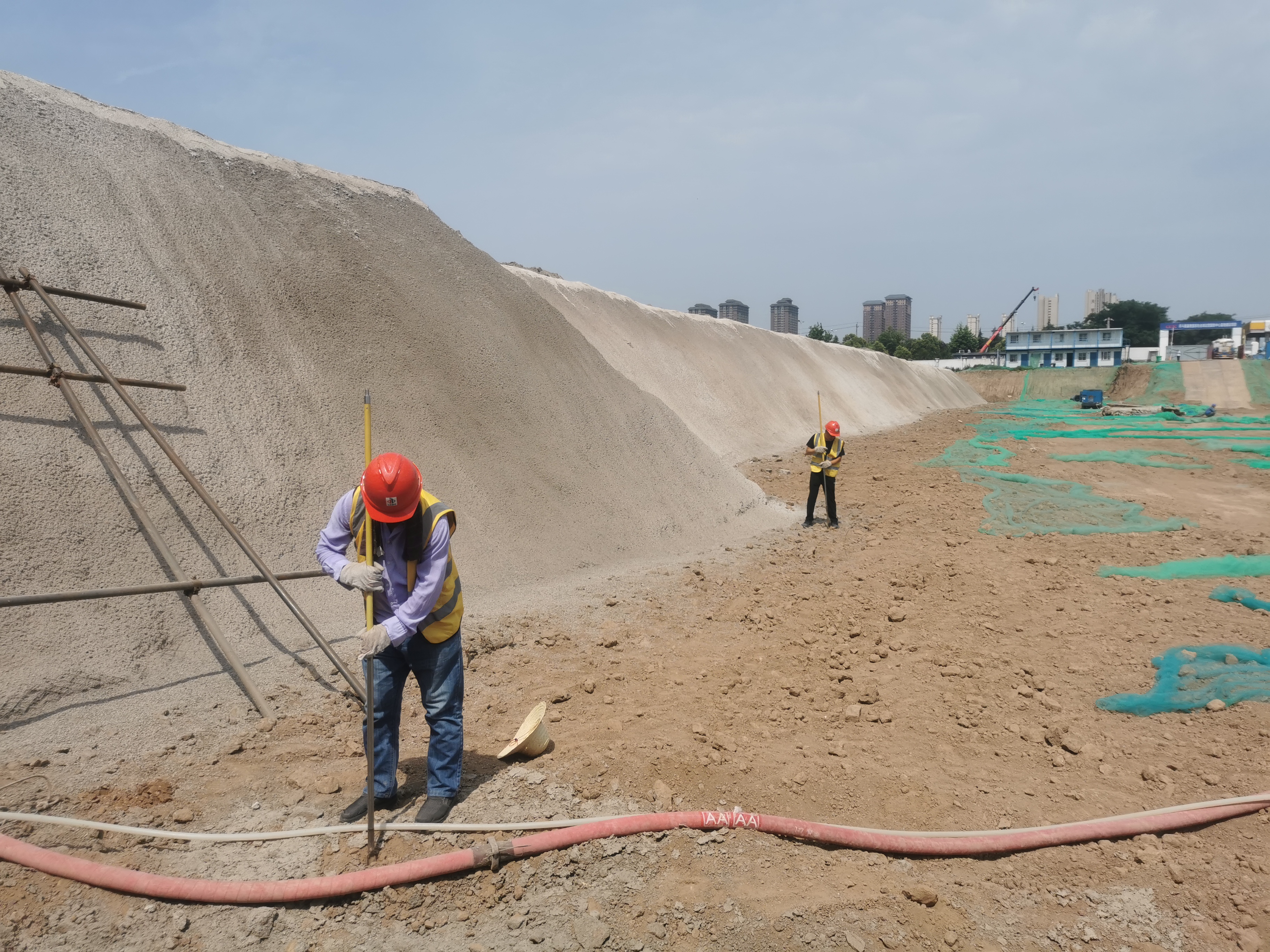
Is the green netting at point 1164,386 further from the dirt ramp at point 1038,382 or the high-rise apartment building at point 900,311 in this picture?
the high-rise apartment building at point 900,311

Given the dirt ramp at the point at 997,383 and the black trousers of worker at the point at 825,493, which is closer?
the black trousers of worker at the point at 825,493

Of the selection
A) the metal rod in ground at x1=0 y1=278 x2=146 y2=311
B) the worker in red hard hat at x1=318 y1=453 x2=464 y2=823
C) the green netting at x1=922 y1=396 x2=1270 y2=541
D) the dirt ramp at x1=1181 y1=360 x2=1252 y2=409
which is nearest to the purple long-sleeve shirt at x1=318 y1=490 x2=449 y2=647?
the worker in red hard hat at x1=318 y1=453 x2=464 y2=823

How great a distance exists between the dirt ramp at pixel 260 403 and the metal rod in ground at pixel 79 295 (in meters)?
0.09

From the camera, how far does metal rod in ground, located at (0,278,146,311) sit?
6.01 m

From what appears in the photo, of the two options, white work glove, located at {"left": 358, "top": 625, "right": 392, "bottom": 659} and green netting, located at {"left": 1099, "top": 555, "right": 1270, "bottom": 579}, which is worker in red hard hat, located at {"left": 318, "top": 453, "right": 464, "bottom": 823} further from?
green netting, located at {"left": 1099, "top": 555, "right": 1270, "bottom": 579}

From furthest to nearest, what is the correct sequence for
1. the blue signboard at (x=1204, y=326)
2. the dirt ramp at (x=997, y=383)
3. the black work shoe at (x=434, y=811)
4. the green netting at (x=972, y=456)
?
the blue signboard at (x=1204, y=326) < the dirt ramp at (x=997, y=383) < the green netting at (x=972, y=456) < the black work shoe at (x=434, y=811)

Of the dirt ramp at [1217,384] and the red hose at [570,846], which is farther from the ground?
the dirt ramp at [1217,384]

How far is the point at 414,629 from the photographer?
3586 millimetres

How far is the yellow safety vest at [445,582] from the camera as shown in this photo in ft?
12.0

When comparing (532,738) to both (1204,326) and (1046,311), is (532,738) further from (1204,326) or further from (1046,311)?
(1046,311)

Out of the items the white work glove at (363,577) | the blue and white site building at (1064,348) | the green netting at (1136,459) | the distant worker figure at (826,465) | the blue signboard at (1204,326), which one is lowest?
the green netting at (1136,459)

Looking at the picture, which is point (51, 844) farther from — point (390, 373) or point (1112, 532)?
point (1112, 532)

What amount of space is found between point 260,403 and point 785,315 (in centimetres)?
13123

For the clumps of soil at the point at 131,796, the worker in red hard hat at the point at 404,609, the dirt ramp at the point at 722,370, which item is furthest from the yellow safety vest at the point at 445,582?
the dirt ramp at the point at 722,370
